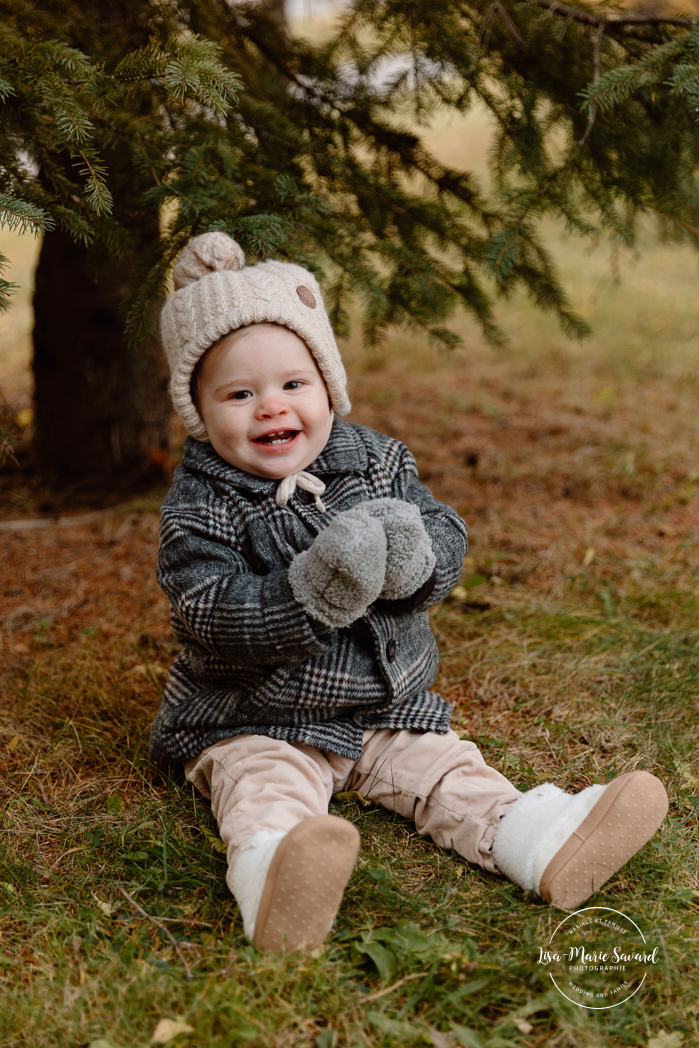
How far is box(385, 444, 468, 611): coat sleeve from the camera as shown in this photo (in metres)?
2.15

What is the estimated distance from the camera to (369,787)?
2.19 m

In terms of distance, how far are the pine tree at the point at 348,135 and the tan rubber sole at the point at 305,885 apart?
4.97 feet

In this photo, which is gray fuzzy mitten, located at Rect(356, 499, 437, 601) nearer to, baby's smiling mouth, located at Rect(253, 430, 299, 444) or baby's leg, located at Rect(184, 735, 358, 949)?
baby's smiling mouth, located at Rect(253, 430, 299, 444)

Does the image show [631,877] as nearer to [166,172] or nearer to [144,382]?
[166,172]

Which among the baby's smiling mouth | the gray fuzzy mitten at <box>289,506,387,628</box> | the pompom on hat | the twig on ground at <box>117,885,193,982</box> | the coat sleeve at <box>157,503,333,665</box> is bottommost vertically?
the twig on ground at <box>117,885,193,982</box>

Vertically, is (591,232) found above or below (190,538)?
above

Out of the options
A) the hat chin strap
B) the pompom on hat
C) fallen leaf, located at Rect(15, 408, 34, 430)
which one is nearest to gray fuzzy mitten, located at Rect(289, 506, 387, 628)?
the hat chin strap

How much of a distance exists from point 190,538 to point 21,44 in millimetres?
1273

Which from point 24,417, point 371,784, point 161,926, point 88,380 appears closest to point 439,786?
point 371,784

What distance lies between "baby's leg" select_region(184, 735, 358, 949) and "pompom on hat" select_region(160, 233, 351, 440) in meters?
0.84

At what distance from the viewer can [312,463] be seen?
2209 mm

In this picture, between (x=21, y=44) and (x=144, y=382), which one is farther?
(x=144, y=382)

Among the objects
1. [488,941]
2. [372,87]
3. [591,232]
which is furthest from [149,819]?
[372,87]

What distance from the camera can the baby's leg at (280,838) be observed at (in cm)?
165
